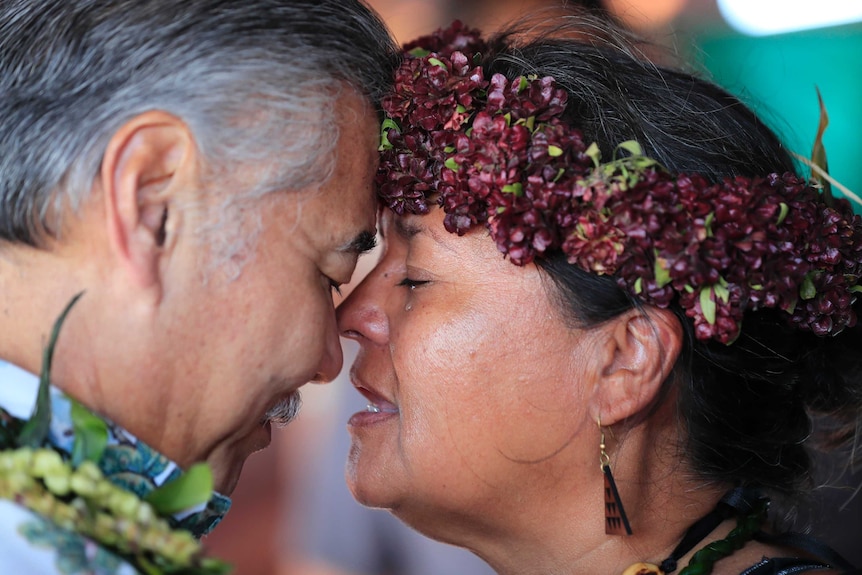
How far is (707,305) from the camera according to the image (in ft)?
5.97

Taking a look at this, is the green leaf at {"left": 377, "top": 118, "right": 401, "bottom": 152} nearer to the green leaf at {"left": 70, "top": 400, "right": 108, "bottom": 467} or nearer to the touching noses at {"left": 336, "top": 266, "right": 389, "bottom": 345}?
the touching noses at {"left": 336, "top": 266, "right": 389, "bottom": 345}

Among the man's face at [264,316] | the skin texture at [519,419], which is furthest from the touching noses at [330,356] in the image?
the skin texture at [519,419]

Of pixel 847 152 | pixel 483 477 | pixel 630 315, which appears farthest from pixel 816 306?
pixel 847 152

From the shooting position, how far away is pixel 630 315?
1.96m

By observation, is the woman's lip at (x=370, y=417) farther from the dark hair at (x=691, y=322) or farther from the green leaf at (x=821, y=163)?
the green leaf at (x=821, y=163)

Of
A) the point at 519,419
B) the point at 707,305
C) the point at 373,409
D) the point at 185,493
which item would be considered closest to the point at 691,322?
the point at 707,305

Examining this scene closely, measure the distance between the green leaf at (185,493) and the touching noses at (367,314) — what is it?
0.77 meters

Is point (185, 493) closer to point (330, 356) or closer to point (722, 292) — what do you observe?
point (330, 356)

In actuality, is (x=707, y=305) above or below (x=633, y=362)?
above

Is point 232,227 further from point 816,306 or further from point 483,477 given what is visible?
point 816,306

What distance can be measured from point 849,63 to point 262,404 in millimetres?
4415

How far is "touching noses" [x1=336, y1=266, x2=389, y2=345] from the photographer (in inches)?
85.2

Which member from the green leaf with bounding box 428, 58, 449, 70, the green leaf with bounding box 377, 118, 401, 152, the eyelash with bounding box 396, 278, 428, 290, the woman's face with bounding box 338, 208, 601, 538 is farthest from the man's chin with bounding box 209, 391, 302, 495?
the green leaf with bounding box 428, 58, 449, 70

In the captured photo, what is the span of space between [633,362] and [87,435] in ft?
3.65
